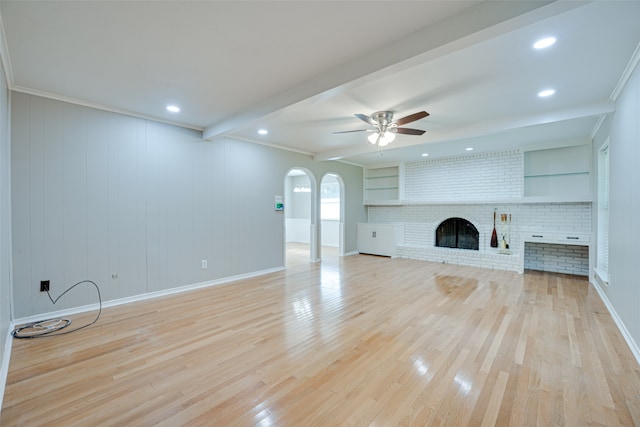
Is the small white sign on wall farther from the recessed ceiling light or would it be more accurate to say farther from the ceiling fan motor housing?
the recessed ceiling light

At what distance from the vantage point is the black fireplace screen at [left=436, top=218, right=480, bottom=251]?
6.63 metres

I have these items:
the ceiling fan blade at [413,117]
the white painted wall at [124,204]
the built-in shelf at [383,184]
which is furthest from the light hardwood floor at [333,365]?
the built-in shelf at [383,184]

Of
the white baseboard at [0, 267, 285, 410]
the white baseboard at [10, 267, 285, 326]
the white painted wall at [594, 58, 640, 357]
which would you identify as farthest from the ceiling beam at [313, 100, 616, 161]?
the white baseboard at [0, 267, 285, 410]

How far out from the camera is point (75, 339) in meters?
2.70

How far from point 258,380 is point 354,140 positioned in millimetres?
4291

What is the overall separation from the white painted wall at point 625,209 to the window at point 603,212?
588mm

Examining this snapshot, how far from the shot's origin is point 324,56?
7.90ft

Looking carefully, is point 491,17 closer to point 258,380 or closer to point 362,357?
point 362,357

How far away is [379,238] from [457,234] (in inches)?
74.8

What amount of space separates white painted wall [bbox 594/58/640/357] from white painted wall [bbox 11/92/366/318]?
4870 mm

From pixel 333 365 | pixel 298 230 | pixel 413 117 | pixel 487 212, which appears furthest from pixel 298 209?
pixel 333 365

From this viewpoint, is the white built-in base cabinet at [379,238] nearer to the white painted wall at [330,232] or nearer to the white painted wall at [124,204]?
the white painted wall at [330,232]

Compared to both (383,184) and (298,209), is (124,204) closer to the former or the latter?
(383,184)

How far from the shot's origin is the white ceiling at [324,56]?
6.03 ft
